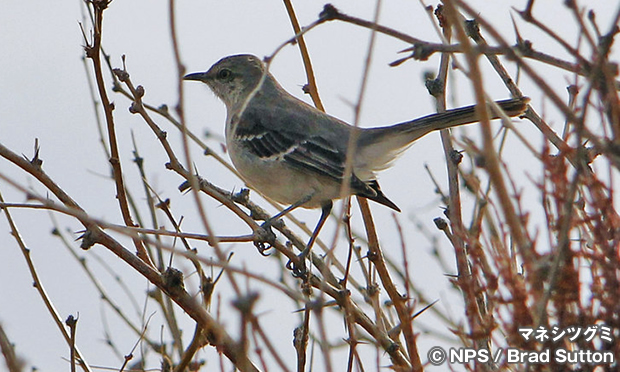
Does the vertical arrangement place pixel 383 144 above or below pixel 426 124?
above

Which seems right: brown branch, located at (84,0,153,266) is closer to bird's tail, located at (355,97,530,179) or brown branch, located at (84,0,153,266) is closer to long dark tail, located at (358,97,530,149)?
long dark tail, located at (358,97,530,149)

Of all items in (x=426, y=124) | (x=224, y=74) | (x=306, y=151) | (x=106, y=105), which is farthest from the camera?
(x=224, y=74)

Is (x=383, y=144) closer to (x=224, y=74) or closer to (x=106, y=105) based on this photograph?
(x=224, y=74)

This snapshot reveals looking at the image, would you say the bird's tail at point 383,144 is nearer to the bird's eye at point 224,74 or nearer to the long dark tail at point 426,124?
the long dark tail at point 426,124

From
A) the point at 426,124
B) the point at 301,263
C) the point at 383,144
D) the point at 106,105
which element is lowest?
the point at 301,263

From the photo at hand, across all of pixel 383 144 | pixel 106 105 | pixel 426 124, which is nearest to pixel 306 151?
pixel 383 144

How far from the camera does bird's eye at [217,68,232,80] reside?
757 cm

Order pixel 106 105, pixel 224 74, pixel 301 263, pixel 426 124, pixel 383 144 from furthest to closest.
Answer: pixel 224 74 → pixel 383 144 → pixel 426 124 → pixel 301 263 → pixel 106 105

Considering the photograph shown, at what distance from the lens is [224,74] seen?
7.58 m

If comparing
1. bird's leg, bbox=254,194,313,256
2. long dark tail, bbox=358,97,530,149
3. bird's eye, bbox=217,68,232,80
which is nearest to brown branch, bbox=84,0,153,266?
bird's leg, bbox=254,194,313,256

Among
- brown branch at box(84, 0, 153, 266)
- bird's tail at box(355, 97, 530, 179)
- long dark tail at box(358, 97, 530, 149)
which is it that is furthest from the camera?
bird's tail at box(355, 97, 530, 179)

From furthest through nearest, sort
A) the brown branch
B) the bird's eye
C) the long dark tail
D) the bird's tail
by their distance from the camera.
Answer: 1. the bird's eye
2. the bird's tail
3. the long dark tail
4. the brown branch

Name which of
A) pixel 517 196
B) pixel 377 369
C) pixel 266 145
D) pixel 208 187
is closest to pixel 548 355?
pixel 517 196

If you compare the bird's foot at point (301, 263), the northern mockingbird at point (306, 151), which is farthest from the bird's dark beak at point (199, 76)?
the bird's foot at point (301, 263)
